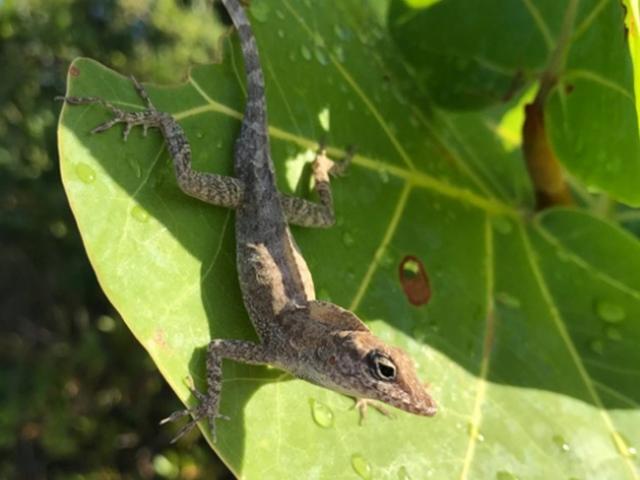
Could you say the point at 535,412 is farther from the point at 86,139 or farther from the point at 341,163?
the point at 86,139

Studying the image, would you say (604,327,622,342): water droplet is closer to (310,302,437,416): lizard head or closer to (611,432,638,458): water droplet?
(611,432,638,458): water droplet

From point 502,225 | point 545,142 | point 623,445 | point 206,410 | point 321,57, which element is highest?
point 321,57

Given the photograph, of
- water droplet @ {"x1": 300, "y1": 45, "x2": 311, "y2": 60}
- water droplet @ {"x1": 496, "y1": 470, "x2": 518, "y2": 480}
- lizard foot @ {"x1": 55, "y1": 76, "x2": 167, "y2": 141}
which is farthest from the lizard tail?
water droplet @ {"x1": 496, "y1": 470, "x2": 518, "y2": 480}

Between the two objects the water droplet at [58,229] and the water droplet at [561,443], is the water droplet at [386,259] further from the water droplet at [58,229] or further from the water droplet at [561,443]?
the water droplet at [58,229]

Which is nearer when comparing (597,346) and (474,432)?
(474,432)

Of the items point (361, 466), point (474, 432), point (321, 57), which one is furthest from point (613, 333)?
point (321, 57)

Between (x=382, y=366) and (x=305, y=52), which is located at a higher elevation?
(x=305, y=52)

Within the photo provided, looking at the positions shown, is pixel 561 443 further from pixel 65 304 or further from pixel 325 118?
pixel 65 304
